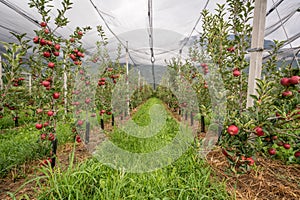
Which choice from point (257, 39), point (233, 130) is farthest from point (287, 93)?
point (257, 39)

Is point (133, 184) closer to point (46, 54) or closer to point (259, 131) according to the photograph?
point (259, 131)

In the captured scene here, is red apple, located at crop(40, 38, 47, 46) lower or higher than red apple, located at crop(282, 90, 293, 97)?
higher

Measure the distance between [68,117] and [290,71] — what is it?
2.17 m

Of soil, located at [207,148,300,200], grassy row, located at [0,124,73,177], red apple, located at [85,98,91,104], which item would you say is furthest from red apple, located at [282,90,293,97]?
red apple, located at [85,98,91,104]

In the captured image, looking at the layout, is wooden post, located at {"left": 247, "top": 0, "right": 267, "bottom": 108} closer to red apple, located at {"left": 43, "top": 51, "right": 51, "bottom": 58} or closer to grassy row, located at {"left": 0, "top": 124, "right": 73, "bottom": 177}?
red apple, located at {"left": 43, "top": 51, "right": 51, "bottom": 58}

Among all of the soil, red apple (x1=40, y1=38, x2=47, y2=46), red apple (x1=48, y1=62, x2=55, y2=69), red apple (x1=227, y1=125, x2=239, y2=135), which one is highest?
red apple (x1=40, y1=38, x2=47, y2=46)

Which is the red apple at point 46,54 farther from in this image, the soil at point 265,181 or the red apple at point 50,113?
the soil at point 265,181

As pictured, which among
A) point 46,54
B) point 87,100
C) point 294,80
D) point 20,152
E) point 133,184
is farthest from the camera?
point 87,100

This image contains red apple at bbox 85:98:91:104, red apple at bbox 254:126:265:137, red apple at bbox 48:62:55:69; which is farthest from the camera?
red apple at bbox 85:98:91:104

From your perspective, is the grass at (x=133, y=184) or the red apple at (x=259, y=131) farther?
the grass at (x=133, y=184)

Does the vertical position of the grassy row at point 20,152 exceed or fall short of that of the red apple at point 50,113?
it falls short

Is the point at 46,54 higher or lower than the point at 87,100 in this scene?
higher

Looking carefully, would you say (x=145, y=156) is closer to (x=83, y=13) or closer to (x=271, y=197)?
(x=271, y=197)

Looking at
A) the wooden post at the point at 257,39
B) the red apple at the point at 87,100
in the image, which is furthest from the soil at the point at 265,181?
the red apple at the point at 87,100
